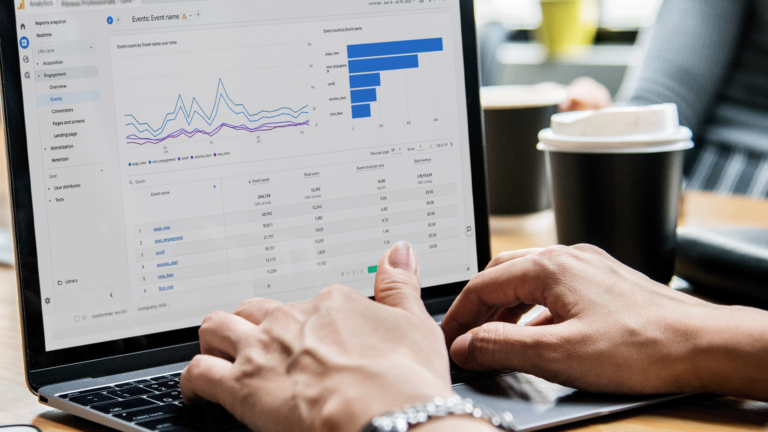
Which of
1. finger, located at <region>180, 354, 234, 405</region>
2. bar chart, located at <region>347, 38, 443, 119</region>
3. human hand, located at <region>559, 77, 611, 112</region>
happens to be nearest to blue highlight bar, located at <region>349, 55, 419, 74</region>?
bar chart, located at <region>347, 38, 443, 119</region>

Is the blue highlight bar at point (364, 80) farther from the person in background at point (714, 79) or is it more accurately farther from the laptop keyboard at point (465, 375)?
the person in background at point (714, 79)

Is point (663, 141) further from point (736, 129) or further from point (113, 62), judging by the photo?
point (736, 129)

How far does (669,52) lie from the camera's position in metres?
1.66

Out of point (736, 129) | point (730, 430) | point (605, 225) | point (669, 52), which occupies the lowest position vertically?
point (730, 430)

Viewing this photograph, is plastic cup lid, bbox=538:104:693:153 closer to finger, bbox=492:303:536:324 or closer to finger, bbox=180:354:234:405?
finger, bbox=492:303:536:324

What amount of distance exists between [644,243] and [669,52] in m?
1.11

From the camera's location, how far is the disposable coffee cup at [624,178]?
70 cm

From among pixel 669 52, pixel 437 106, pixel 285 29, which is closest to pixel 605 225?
pixel 437 106

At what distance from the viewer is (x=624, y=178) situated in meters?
0.70

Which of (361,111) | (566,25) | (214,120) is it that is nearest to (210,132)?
(214,120)

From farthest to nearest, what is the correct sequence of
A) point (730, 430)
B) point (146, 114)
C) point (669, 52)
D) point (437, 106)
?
point (669, 52) < point (437, 106) < point (146, 114) < point (730, 430)

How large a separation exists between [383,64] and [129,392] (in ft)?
1.15

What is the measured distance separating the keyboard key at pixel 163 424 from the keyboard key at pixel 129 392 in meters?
0.06

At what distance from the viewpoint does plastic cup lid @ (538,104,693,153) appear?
2.27ft
